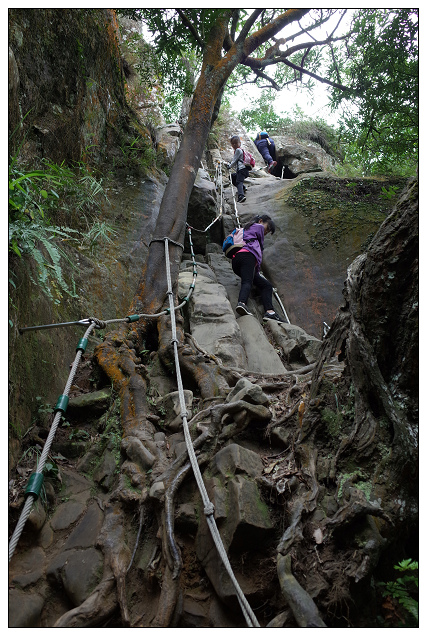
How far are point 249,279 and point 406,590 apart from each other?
4747 mm

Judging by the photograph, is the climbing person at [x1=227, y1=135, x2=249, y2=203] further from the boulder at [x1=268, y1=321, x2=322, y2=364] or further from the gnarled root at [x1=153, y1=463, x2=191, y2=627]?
the gnarled root at [x1=153, y1=463, x2=191, y2=627]

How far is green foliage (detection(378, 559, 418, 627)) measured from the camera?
5.50 ft

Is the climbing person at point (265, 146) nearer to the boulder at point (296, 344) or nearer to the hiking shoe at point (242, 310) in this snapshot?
the hiking shoe at point (242, 310)

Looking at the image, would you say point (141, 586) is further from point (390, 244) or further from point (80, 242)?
point (80, 242)

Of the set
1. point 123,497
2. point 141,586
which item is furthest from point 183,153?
point 141,586

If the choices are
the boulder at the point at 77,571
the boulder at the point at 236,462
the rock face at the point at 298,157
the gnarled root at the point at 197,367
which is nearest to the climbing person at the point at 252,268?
the gnarled root at the point at 197,367

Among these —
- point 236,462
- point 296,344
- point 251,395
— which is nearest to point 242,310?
point 296,344

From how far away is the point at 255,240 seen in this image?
6.49m

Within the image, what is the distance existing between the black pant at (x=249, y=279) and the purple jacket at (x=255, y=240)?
0.33ft

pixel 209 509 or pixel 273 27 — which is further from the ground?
pixel 273 27

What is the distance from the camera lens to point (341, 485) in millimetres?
2172

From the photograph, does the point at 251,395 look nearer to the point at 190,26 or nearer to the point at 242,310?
the point at 242,310

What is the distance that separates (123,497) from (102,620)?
0.65 meters

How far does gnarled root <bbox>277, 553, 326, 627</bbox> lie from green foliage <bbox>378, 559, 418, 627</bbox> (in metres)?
0.35
